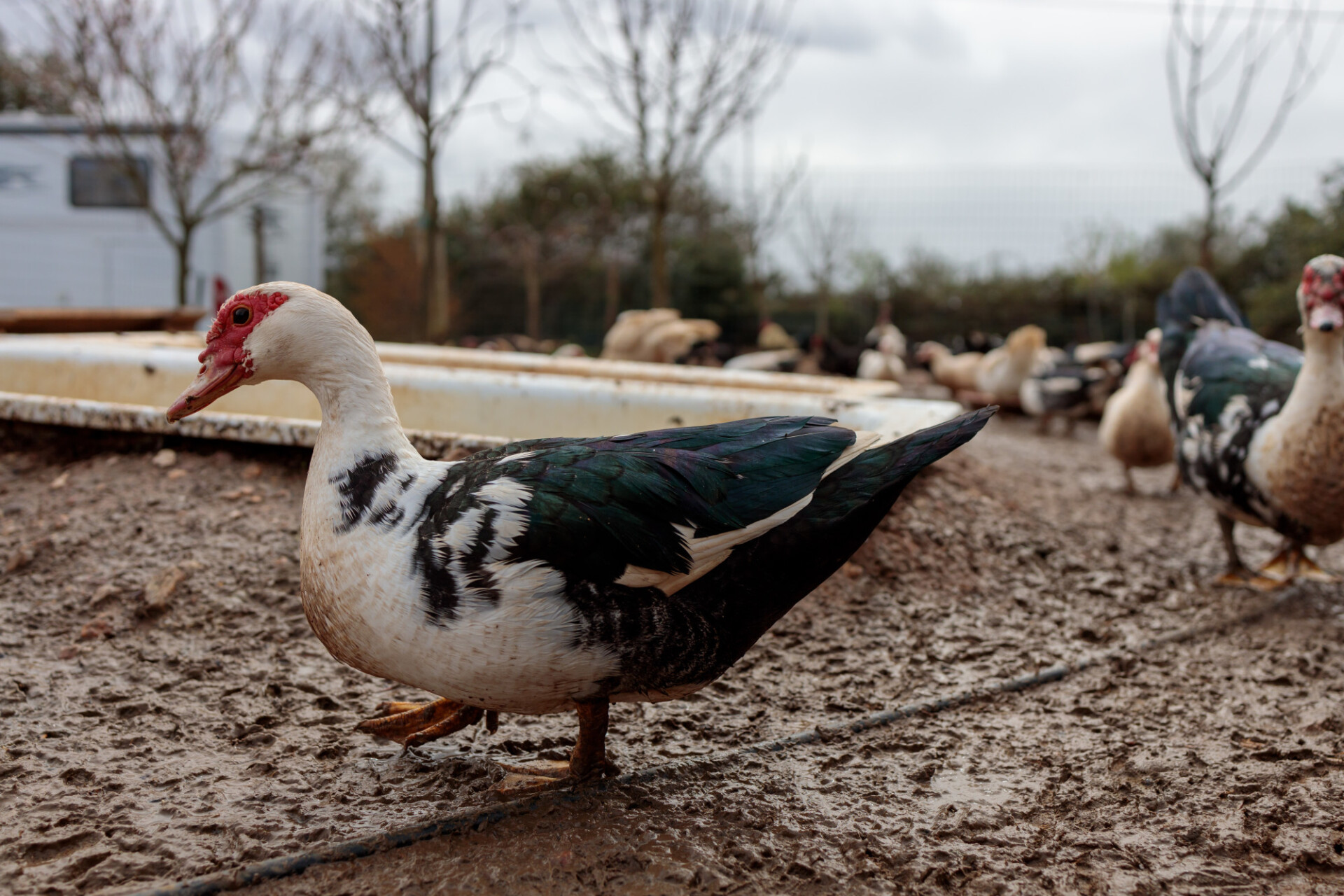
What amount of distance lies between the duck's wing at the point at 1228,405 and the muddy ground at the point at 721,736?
1.33ft

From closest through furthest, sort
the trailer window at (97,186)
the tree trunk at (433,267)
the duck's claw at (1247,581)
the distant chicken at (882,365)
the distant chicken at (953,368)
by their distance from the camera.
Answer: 1. the duck's claw at (1247,581)
2. the tree trunk at (433,267)
3. the distant chicken at (882,365)
4. the trailer window at (97,186)
5. the distant chicken at (953,368)

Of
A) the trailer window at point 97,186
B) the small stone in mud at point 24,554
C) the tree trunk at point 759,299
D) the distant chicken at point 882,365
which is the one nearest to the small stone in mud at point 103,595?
the small stone in mud at point 24,554

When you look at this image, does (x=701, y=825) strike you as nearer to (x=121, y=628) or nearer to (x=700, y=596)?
(x=700, y=596)

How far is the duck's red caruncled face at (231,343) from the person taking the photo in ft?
6.06

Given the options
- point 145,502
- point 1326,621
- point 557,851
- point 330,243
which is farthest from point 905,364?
point 557,851

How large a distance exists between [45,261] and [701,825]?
12.2 meters

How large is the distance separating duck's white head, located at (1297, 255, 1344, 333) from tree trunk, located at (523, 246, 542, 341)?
12.2 m

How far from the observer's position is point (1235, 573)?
12.6ft

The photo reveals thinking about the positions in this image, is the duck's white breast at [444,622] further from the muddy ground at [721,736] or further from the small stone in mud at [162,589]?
the small stone in mud at [162,589]

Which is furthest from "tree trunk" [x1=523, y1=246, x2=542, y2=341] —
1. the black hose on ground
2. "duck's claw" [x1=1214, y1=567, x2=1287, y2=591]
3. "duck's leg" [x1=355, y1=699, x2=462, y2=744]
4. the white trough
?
"duck's leg" [x1=355, y1=699, x2=462, y2=744]

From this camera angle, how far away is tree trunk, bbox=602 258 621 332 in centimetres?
1542

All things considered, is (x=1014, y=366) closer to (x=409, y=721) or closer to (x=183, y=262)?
(x=183, y=262)

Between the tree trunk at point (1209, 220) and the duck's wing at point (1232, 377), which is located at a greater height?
the tree trunk at point (1209, 220)

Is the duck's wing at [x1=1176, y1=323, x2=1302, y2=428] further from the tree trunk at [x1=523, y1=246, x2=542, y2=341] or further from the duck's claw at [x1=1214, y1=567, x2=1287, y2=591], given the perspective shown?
the tree trunk at [x1=523, y1=246, x2=542, y2=341]
